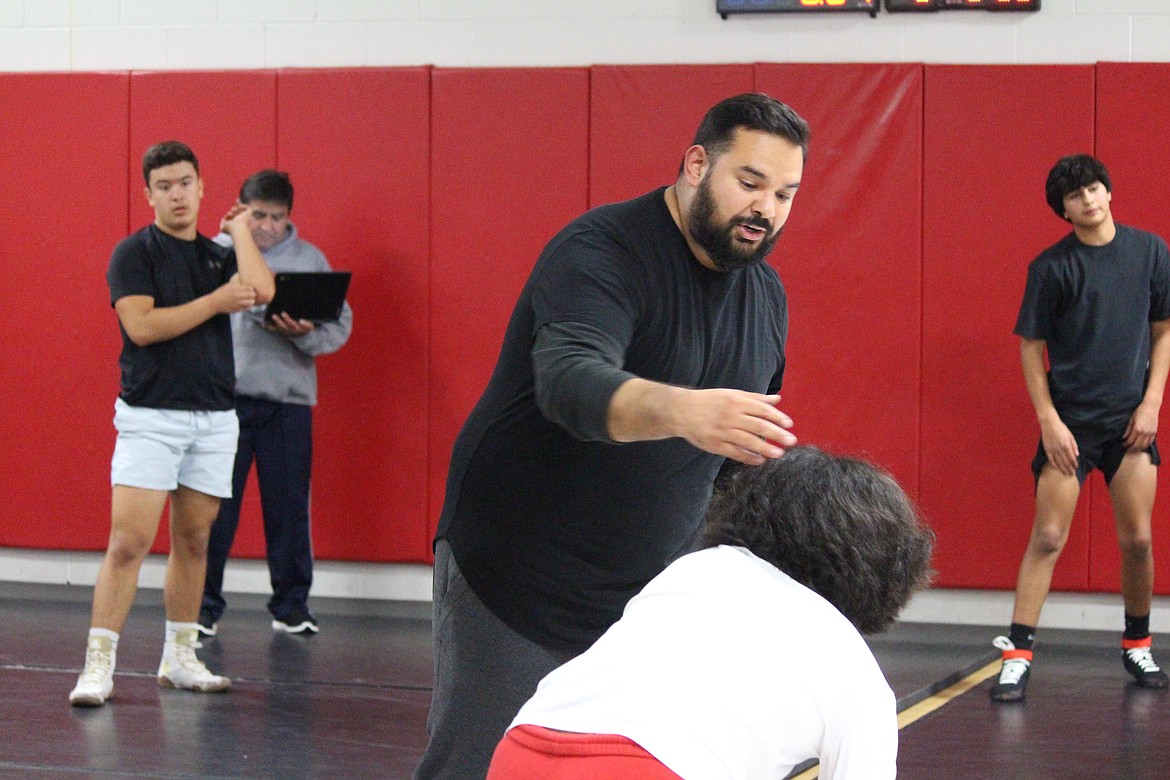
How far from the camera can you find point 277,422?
5.35 metres

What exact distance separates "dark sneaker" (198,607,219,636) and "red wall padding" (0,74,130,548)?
926 millimetres

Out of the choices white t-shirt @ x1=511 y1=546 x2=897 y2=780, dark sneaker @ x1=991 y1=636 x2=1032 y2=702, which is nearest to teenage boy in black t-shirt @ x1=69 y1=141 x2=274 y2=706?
dark sneaker @ x1=991 y1=636 x2=1032 y2=702

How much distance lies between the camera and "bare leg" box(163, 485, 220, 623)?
A: 425 centimetres

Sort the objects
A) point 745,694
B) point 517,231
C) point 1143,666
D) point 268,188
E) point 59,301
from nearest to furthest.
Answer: point 745,694, point 1143,666, point 268,188, point 517,231, point 59,301

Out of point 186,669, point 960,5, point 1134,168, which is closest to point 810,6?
point 960,5

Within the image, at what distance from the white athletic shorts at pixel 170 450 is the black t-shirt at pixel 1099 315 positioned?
8.69 ft

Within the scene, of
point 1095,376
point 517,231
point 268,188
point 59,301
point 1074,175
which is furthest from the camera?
point 59,301

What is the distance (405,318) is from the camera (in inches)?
225

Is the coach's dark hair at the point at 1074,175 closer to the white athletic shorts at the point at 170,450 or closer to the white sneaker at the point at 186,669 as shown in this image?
the white athletic shorts at the point at 170,450

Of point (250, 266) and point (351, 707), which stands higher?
point (250, 266)

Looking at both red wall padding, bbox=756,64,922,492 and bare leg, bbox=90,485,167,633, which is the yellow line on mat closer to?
red wall padding, bbox=756,64,922,492

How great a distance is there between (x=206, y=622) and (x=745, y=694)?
419 centimetres

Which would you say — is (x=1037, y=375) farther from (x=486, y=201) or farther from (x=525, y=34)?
(x=525, y=34)

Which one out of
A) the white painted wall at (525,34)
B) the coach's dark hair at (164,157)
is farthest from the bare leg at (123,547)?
the white painted wall at (525,34)
